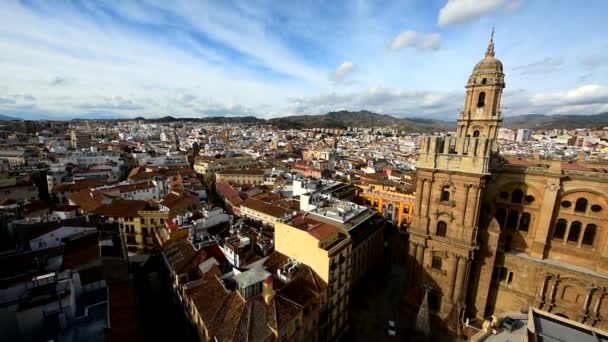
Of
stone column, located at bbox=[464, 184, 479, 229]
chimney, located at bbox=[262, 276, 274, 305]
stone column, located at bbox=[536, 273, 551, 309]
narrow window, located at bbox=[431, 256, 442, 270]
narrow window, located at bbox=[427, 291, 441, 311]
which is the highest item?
stone column, located at bbox=[464, 184, 479, 229]

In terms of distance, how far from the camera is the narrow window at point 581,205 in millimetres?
22461

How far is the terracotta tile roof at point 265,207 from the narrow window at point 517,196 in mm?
25056

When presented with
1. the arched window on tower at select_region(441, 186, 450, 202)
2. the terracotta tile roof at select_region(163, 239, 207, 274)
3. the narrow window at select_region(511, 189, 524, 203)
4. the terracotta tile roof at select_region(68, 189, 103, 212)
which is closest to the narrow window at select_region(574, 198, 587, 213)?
the narrow window at select_region(511, 189, 524, 203)

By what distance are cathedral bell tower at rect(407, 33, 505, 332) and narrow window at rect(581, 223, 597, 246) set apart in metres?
8.00

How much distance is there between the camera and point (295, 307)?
18344 millimetres

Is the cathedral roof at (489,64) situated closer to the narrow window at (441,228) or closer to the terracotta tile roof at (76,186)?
the narrow window at (441,228)

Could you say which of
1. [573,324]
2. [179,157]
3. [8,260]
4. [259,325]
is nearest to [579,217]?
[573,324]

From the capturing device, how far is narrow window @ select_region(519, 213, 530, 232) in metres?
25.0

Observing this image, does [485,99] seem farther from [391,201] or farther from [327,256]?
[391,201]

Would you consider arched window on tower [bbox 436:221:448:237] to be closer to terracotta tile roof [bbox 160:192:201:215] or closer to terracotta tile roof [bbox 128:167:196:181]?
terracotta tile roof [bbox 160:192:201:215]

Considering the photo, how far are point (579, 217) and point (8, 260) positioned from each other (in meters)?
49.4

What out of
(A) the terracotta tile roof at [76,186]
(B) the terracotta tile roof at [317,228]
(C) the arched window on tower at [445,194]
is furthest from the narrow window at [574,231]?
(A) the terracotta tile roof at [76,186]

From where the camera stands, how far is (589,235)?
22.8 m

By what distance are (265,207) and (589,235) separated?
1359 inches
